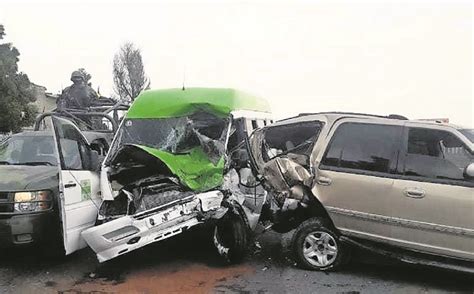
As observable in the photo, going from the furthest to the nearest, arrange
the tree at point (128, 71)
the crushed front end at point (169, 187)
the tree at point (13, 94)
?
the tree at point (128, 71) < the tree at point (13, 94) < the crushed front end at point (169, 187)

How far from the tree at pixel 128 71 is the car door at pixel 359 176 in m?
26.4

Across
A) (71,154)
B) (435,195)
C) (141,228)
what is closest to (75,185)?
(71,154)

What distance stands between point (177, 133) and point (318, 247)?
250 cm

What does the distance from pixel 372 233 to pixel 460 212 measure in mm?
963

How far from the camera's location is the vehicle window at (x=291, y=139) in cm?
604

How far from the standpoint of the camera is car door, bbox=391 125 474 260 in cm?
478

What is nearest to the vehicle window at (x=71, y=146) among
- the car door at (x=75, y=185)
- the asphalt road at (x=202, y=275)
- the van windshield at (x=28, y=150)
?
the car door at (x=75, y=185)

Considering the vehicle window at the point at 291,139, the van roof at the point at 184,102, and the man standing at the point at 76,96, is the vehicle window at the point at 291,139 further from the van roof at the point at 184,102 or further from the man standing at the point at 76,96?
the man standing at the point at 76,96

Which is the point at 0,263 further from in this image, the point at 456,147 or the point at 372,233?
the point at 456,147

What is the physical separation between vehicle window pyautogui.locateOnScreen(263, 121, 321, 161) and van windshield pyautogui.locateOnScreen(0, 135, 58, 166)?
2.94 m

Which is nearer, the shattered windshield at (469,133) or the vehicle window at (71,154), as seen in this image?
the shattered windshield at (469,133)

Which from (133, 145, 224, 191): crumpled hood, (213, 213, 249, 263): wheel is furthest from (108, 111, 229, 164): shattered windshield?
(213, 213, 249, 263): wheel

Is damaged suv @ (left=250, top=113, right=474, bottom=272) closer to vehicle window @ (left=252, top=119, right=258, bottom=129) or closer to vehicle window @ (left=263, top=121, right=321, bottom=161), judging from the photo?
vehicle window @ (left=263, top=121, right=321, bottom=161)

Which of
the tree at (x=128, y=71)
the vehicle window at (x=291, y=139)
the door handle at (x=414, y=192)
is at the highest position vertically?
the tree at (x=128, y=71)
